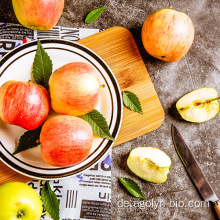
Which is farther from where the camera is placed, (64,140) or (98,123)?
(98,123)

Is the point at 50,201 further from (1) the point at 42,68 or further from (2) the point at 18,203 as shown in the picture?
(1) the point at 42,68

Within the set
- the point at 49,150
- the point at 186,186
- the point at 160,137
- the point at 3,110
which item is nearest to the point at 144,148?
the point at 160,137

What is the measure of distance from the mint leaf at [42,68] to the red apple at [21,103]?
0.09 meters

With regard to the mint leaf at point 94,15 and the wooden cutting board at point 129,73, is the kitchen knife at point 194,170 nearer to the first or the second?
the wooden cutting board at point 129,73

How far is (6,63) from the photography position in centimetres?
76

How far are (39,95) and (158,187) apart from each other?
0.50 metres

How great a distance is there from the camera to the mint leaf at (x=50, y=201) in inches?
30.3

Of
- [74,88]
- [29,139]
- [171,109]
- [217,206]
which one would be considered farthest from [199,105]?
[29,139]

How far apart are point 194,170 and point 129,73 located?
0.39 meters

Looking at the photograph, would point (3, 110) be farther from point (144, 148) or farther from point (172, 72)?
point (172, 72)

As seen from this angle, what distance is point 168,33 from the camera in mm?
753

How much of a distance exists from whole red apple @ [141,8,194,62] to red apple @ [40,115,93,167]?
1.11ft

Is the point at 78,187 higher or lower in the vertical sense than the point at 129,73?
lower

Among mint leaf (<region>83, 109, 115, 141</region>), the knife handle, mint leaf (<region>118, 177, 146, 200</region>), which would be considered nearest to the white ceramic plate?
mint leaf (<region>83, 109, 115, 141</region>)
